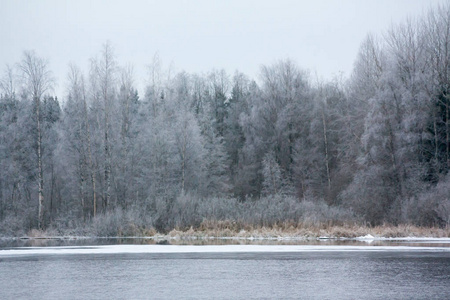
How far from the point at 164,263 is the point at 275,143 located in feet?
Answer: 141

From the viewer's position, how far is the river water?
12516 mm

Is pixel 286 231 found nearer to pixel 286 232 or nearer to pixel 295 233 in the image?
pixel 286 232

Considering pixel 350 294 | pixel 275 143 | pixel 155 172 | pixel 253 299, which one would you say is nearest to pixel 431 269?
pixel 350 294

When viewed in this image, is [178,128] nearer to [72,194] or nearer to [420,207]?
[72,194]

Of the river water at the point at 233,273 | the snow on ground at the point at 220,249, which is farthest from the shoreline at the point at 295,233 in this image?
the river water at the point at 233,273

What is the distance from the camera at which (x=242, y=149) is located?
213 ft

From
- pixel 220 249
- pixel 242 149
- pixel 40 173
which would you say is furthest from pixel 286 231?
pixel 242 149

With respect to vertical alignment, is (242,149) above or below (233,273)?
above

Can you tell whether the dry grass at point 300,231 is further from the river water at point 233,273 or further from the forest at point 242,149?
the river water at point 233,273

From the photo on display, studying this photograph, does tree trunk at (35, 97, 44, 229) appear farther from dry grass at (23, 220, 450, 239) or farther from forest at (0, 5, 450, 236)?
dry grass at (23, 220, 450, 239)

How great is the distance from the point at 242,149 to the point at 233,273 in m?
49.2

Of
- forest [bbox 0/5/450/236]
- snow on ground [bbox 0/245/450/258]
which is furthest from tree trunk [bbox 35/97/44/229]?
snow on ground [bbox 0/245/450/258]

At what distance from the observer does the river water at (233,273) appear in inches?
493

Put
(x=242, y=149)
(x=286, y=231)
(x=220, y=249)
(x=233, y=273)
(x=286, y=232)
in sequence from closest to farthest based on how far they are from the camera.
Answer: (x=233, y=273) < (x=220, y=249) < (x=286, y=232) < (x=286, y=231) < (x=242, y=149)
